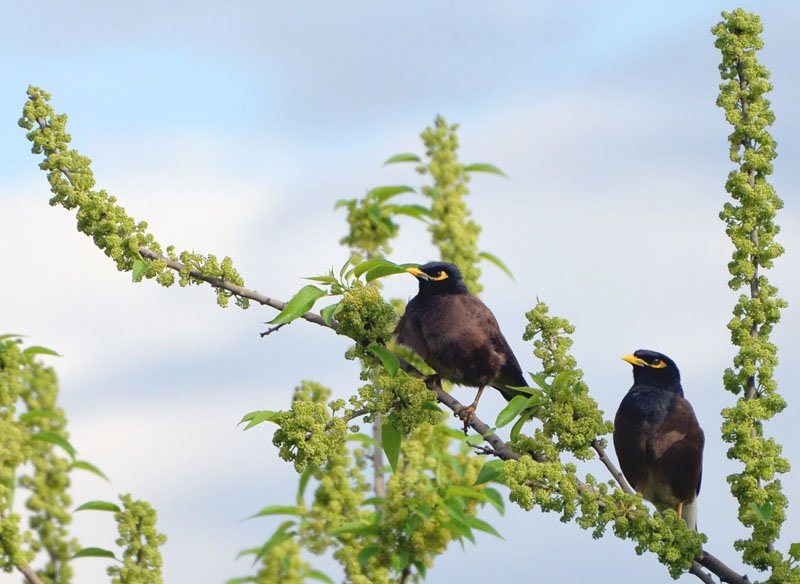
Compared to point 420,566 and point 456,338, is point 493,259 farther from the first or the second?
point 420,566

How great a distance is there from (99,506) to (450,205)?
12.4ft

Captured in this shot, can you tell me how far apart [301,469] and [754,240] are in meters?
2.51

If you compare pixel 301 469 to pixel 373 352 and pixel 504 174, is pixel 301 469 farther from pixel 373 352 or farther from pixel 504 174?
pixel 504 174

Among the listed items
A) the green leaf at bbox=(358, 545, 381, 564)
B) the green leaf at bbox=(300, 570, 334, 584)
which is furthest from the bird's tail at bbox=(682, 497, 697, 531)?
the green leaf at bbox=(300, 570, 334, 584)

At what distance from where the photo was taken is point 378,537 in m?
5.86

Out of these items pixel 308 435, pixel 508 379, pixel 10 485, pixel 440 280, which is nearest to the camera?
pixel 308 435

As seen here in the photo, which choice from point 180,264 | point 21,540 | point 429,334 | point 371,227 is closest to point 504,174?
point 371,227

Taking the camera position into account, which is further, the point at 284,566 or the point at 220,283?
the point at 284,566

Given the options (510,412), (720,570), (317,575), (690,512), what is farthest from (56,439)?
(690,512)

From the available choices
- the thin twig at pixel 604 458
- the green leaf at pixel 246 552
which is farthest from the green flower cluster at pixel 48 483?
the thin twig at pixel 604 458

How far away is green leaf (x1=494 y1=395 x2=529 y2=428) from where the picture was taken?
4.37 metres

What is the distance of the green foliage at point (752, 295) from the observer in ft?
14.6

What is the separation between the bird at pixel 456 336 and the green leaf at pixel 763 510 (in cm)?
189

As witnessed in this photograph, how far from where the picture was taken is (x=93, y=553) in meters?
5.53
